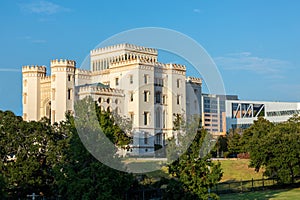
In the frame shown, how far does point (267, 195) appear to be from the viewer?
1395 inches

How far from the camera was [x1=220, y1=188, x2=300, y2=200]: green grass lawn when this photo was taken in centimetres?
3362

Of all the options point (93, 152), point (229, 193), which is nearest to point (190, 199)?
point (93, 152)

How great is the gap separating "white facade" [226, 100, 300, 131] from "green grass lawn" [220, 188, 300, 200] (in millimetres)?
59456

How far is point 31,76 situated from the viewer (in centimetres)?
6406

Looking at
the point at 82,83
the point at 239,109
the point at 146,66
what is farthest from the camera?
the point at 239,109

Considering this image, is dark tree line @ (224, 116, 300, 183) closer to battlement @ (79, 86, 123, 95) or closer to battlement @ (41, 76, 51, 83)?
battlement @ (79, 86, 123, 95)

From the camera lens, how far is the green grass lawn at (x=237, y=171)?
42312 millimetres

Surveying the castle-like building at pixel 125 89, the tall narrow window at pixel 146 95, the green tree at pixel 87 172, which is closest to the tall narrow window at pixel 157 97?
the castle-like building at pixel 125 89

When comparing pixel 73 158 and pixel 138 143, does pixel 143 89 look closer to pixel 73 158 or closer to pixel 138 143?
pixel 138 143

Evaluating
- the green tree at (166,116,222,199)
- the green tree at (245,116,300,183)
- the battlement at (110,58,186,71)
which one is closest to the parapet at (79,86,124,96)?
the battlement at (110,58,186,71)

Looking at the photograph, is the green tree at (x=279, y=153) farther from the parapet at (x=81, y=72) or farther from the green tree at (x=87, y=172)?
the parapet at (x=81, y=72)

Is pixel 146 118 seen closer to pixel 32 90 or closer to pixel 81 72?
pixel 81 72

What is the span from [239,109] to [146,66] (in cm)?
5591

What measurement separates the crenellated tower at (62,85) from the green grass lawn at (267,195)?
27296mm
